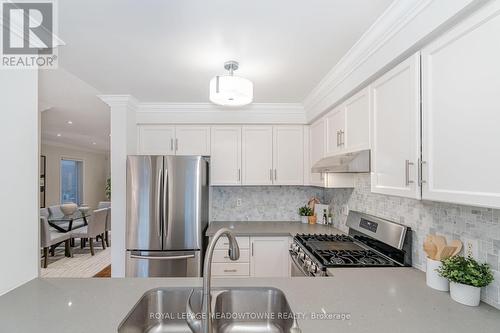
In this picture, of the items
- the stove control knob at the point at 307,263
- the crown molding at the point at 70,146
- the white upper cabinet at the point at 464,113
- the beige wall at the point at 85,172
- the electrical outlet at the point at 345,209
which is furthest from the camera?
the beige wall at the point at 85,172

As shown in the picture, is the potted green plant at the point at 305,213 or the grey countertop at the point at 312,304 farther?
the potted green plant at the point at 305,213

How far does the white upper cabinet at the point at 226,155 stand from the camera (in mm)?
3240

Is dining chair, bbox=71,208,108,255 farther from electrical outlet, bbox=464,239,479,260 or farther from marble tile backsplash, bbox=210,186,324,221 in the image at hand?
electrical outlet, bbox=464,239,479,260

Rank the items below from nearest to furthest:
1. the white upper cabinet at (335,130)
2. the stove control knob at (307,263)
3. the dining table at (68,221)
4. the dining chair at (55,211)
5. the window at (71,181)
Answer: the stove control knob at (307,263) → the white upper cabinet at (335,130) → the dining table at (68,221) → the dining chair at (55,211) → the window at (71,181)

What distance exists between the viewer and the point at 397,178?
1.43 meters

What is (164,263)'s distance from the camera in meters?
2.63

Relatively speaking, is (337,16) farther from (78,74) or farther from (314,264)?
(78,74)

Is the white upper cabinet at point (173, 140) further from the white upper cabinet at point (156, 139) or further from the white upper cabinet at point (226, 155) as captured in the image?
the white upper cabinet at point (226, 155)

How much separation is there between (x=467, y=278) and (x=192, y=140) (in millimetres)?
2788

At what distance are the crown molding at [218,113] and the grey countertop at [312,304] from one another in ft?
6.95

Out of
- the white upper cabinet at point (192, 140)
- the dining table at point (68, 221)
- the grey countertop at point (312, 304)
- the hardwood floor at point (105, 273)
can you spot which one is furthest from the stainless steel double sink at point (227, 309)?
the dining table at point (68, 221)

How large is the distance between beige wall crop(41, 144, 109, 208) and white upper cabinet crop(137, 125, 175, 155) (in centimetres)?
524

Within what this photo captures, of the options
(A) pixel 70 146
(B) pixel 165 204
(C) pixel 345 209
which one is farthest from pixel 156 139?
(A) pixel 70 146

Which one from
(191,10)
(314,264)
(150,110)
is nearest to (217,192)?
(150,110)
